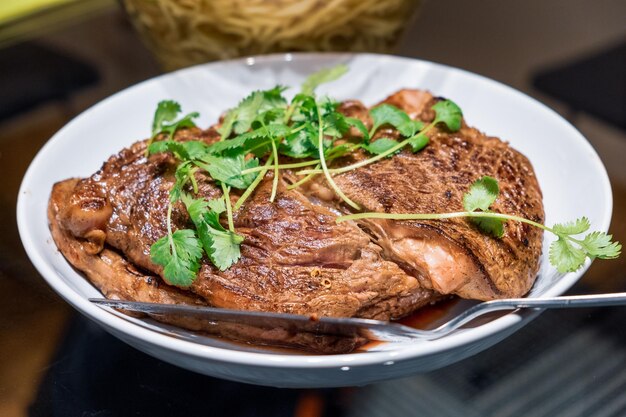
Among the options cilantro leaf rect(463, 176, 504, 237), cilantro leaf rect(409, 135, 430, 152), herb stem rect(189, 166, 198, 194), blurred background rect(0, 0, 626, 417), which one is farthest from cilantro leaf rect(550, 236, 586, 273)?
herb stem rect(189, 166, 198, 194)

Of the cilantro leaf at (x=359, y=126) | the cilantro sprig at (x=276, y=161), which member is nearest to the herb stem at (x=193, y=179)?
the cilantro sprig at (x=276, y=161)

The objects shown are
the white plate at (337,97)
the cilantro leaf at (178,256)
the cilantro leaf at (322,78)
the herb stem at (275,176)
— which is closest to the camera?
the white plate at (337,97)

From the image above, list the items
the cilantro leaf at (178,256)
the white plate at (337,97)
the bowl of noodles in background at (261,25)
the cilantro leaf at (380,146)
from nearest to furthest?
the white plate at (337,97) < the cilantro leaf at (178,256) < the cilantro leaf at (380,146) < the bowl of noodles in background at (261,25)

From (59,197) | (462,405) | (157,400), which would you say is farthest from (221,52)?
(462,405)

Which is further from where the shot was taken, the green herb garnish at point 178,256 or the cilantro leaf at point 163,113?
the cilantro leaf at point 163,113

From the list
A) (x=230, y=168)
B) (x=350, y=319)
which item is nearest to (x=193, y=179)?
(x=230, y=168)

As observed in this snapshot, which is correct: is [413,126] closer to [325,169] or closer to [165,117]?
[325,169]

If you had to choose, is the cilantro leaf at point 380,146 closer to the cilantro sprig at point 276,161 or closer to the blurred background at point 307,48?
the cilantro sprig at point 276,161
